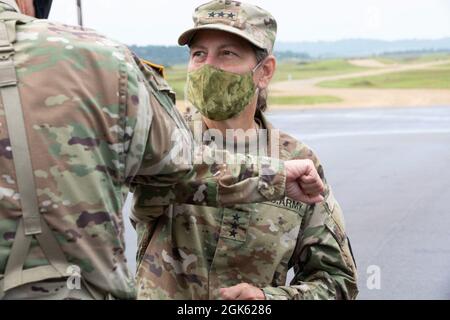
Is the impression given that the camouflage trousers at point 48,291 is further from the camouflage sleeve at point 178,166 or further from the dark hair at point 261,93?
the dark hair at point 261,93

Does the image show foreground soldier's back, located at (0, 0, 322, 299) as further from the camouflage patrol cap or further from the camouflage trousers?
the camouflage patrol cap

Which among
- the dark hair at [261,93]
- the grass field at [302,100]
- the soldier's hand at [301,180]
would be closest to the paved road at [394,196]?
the dark hair at [261,93]

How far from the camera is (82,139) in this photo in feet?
5.75

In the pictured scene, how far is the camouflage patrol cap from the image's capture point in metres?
2.64

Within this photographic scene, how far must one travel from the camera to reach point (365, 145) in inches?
525

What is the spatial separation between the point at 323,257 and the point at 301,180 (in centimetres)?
48

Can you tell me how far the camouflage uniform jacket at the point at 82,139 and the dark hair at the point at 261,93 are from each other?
92 centimetres

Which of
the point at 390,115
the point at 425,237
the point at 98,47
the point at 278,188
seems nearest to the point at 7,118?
the point at 98,47

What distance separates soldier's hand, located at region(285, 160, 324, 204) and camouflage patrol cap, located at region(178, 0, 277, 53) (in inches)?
25.4

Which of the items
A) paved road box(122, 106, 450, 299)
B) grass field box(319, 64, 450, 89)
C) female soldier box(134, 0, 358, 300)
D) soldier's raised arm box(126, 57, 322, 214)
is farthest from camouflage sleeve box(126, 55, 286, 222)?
grass field box(319, 64, 450, 89)

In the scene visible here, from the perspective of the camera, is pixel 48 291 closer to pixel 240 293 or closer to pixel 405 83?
pixel 240 293

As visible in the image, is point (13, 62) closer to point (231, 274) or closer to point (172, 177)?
point (172, 177)

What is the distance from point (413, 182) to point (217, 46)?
7.50 metres

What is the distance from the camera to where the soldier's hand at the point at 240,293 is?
2346 mm
